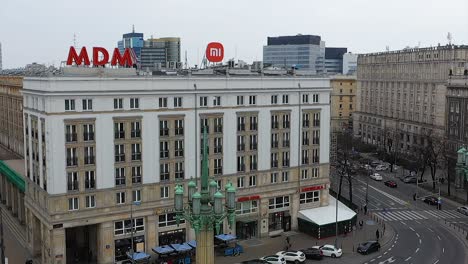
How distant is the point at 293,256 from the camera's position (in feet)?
239

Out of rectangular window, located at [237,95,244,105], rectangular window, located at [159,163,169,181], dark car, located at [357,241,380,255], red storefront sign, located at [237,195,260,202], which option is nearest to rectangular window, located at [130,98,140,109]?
rectangular window, located at [159,163,169,181]

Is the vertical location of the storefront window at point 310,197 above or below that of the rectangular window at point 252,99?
below

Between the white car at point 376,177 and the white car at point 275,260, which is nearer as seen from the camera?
the white car at point 275,260

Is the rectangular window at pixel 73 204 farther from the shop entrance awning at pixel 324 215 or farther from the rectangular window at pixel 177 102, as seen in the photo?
the shop entrance awning at pixel 324 215

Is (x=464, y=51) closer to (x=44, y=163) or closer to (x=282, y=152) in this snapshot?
(x=282, y=152)

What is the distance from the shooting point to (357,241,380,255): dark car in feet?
257

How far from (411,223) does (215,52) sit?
45.6m

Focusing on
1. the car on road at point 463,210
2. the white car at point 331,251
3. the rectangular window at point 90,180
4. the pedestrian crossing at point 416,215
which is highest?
the rectangular window at point 90,180

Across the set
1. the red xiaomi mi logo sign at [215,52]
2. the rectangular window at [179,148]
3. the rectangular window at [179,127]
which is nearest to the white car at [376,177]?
the red xiaomi mi logo sign at [215,52]

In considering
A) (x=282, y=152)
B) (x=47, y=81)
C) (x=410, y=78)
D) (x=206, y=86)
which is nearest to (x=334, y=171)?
(x=410, y=78)

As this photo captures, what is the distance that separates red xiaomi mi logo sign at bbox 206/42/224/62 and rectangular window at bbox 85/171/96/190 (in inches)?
1056

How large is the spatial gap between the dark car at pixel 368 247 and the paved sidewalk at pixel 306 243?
87 cm

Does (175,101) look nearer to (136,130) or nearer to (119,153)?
(136,130)

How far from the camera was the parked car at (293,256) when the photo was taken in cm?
7269
